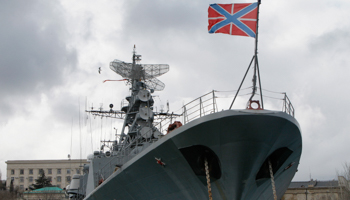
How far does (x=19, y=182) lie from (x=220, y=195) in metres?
64.9

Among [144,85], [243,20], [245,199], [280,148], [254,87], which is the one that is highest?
[144,85]

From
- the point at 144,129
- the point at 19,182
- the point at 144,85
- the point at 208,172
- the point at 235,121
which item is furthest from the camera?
the point at 19,182

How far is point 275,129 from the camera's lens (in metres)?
9.23

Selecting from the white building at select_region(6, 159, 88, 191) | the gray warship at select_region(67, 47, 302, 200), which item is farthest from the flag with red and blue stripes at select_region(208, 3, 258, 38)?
the white building at select_region(6, 159, 88, 191)

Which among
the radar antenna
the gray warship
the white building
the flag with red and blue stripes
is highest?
the white building

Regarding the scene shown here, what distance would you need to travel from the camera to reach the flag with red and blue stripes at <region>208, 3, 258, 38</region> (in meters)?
9.12

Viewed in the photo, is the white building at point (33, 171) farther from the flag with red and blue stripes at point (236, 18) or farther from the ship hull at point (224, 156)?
the flag with red and blue stripes at point (236, 18)

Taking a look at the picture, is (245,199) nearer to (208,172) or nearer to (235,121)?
(208,172)

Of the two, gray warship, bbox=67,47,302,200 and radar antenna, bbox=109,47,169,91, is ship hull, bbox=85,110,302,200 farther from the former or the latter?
radar antenna, bbox=109,47,169,91

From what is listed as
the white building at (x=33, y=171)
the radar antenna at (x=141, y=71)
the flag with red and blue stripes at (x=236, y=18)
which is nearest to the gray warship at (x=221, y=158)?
the flag with red and blue stripes at (x=236, y=18)

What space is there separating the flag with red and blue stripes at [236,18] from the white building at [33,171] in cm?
6022

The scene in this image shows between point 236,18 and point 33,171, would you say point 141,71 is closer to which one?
point 236,18

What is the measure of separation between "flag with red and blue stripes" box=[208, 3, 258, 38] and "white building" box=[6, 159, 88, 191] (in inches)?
2371

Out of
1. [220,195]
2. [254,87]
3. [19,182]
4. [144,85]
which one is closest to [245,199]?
[220,195]
